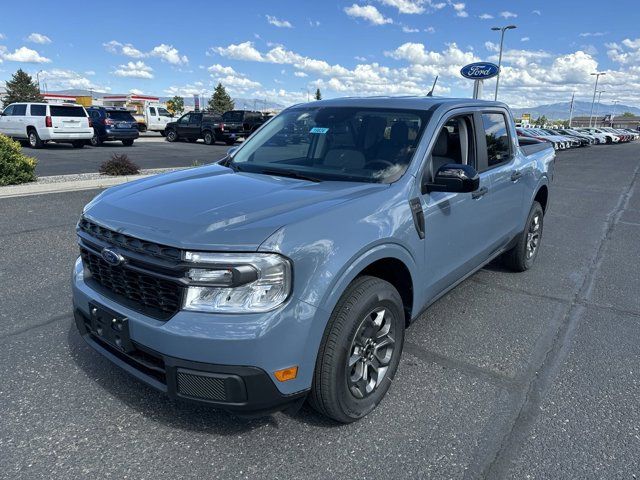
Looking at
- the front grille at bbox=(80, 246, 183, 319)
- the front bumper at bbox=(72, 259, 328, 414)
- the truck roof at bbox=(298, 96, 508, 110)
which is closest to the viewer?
the front bumper at bbox=(72, 259, 328, 414)

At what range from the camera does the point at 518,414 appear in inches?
112

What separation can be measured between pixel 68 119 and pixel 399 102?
1850cm

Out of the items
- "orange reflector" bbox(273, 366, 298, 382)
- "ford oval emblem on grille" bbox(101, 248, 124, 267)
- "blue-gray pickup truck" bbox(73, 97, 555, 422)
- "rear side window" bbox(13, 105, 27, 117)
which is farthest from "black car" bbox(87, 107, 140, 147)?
"orange reflector" bbox(273, 366, 298, 382)

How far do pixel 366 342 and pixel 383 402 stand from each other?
48cm

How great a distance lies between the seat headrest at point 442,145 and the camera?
338 cm

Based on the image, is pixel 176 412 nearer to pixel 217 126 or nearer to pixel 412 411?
pixel 412 411

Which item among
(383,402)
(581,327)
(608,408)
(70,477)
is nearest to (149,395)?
(70,477)

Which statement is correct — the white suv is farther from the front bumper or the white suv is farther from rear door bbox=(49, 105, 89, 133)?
the front bumper

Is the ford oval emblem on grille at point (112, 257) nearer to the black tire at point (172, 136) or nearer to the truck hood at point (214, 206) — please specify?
the truck hood at point (214, 206)

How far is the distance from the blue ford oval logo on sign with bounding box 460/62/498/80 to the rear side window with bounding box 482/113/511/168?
2099cm

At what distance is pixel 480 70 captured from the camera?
23891mm

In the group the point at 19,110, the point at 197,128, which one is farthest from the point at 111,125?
the point at 197,128

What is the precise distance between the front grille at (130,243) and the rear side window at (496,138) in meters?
2.91

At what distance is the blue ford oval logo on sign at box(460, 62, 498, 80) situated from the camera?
2350 cm
